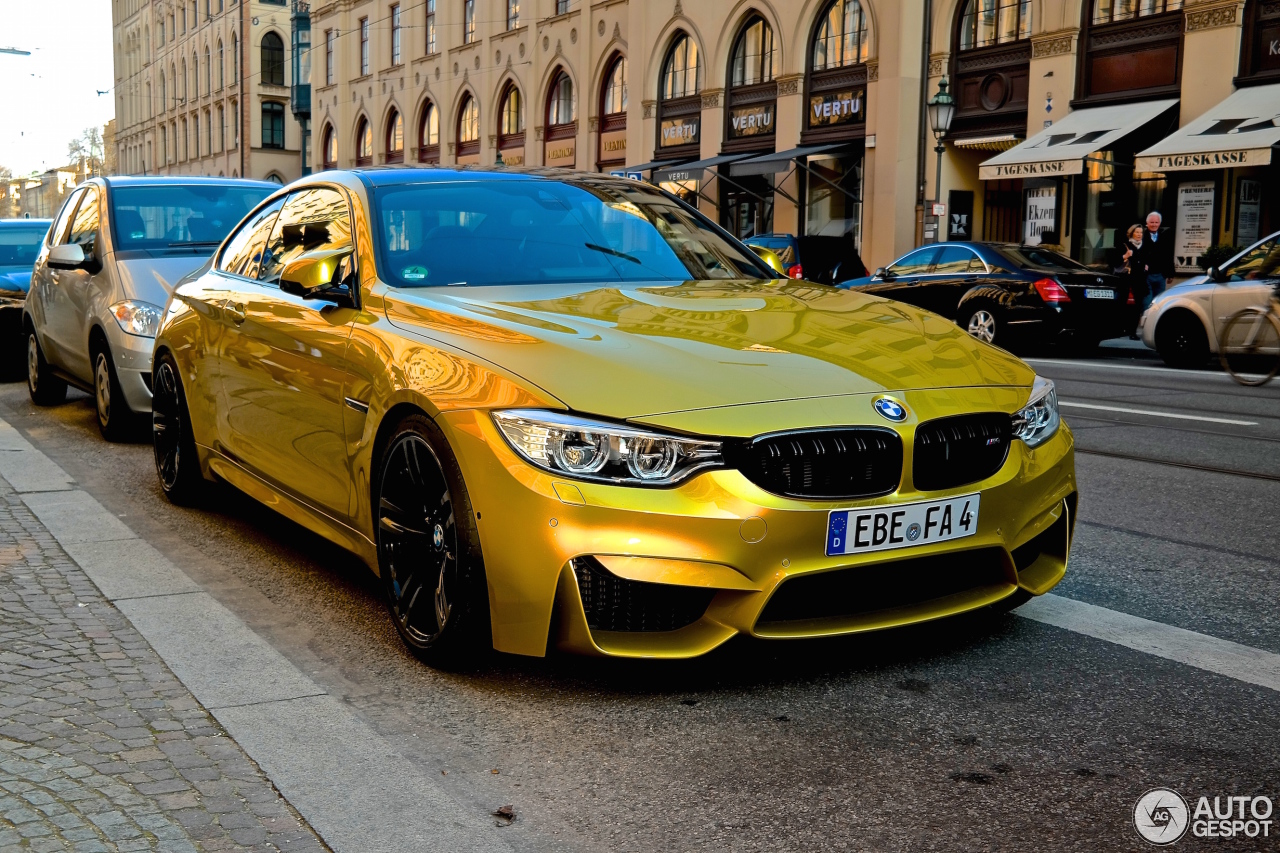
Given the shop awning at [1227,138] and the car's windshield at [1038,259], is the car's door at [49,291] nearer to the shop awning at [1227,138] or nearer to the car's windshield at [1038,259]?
the car's windshield at [1038,259]

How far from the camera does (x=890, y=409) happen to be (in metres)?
3.67

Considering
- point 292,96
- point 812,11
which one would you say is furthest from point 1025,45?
point 292,96

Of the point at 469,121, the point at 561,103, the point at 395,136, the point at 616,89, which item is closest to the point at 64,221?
the point at 616,89

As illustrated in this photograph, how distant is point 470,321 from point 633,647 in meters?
1.15

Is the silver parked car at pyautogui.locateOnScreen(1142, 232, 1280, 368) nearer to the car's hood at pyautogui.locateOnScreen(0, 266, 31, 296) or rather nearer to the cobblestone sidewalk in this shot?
the car's hood at pyautogui.locateOnScreen(0, 266, 31, 296)

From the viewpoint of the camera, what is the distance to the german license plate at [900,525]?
11.6 feet

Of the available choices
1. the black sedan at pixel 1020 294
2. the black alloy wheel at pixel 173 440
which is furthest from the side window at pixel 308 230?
the black sedan at pixel 1020 294

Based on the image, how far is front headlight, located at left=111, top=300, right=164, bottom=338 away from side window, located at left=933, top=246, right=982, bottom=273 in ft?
39.1

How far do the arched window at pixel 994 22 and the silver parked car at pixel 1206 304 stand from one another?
1145cm

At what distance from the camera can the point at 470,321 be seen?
4.14 metres

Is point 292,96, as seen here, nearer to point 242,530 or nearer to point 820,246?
point 820,246

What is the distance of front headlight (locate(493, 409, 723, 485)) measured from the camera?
3.51m

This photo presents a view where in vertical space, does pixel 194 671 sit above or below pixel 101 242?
below

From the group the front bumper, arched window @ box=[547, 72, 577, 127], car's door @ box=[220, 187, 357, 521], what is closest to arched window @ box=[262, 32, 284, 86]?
arched window @ box=[547, 72, 577, 127]
